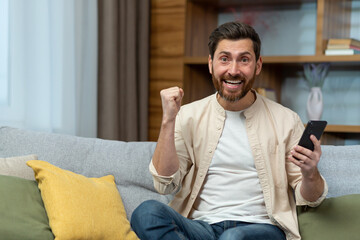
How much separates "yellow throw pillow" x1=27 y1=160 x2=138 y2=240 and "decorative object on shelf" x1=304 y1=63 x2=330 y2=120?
177cm

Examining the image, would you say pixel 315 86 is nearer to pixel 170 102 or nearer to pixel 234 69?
pixel 234 69

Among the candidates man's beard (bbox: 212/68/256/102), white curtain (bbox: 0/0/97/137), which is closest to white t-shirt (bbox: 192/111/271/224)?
man's beard (bbox: 212/68/256/102)

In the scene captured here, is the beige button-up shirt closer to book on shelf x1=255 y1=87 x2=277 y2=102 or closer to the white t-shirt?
the white t-shirt

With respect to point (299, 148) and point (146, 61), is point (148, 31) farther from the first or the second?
point (299, 148)

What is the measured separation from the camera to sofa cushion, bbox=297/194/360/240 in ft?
5.70

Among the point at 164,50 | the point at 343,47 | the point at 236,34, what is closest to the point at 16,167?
the point at 236,34

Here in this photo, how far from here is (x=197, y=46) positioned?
340 cm

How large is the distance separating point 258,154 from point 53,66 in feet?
4.21

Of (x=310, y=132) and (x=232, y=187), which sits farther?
(x=232, y=187)

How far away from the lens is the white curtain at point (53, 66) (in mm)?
2354

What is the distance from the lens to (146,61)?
3271mm

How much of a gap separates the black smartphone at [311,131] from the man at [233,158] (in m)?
0.09

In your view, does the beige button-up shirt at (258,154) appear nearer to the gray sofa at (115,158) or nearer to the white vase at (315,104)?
the gray sofa at (115,158)

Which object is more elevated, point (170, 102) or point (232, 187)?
point (170, 102)
